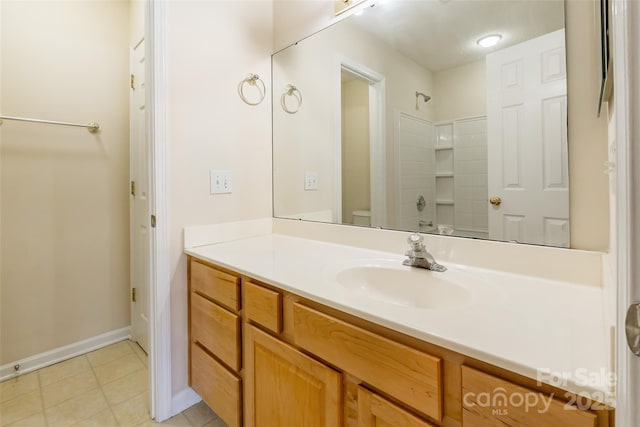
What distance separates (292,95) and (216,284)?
1084mm

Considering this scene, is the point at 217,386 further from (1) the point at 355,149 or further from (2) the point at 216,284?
(1) the point at 355,149

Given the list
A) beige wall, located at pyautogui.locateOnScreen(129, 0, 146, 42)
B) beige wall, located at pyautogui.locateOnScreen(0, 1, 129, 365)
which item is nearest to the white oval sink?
beige wall, located at pyautogui.locateOnScreen(0, 1, 129, 365)

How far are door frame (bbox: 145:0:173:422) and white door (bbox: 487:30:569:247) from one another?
130 centimetres

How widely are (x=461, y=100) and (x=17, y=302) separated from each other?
2483 mm

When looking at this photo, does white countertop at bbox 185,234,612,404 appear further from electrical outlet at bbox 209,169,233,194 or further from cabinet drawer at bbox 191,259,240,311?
electrical outlet at bbox 209,169,233,194

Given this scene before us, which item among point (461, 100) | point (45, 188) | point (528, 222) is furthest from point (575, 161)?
point (45, 188)

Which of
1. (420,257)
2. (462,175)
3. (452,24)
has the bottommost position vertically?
(420,257)

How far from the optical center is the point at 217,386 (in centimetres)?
123

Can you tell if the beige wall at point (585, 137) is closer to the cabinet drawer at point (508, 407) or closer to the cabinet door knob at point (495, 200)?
the cabinet door knob at point (495, 200)

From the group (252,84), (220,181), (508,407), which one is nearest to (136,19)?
(252,84)

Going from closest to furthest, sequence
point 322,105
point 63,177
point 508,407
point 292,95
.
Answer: point 508,407
point 322,105
point 292,95
point 63,177

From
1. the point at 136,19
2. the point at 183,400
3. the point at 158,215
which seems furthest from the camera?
the point at 136,19

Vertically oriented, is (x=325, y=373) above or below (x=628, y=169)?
below

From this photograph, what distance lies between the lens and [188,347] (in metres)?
1.43
